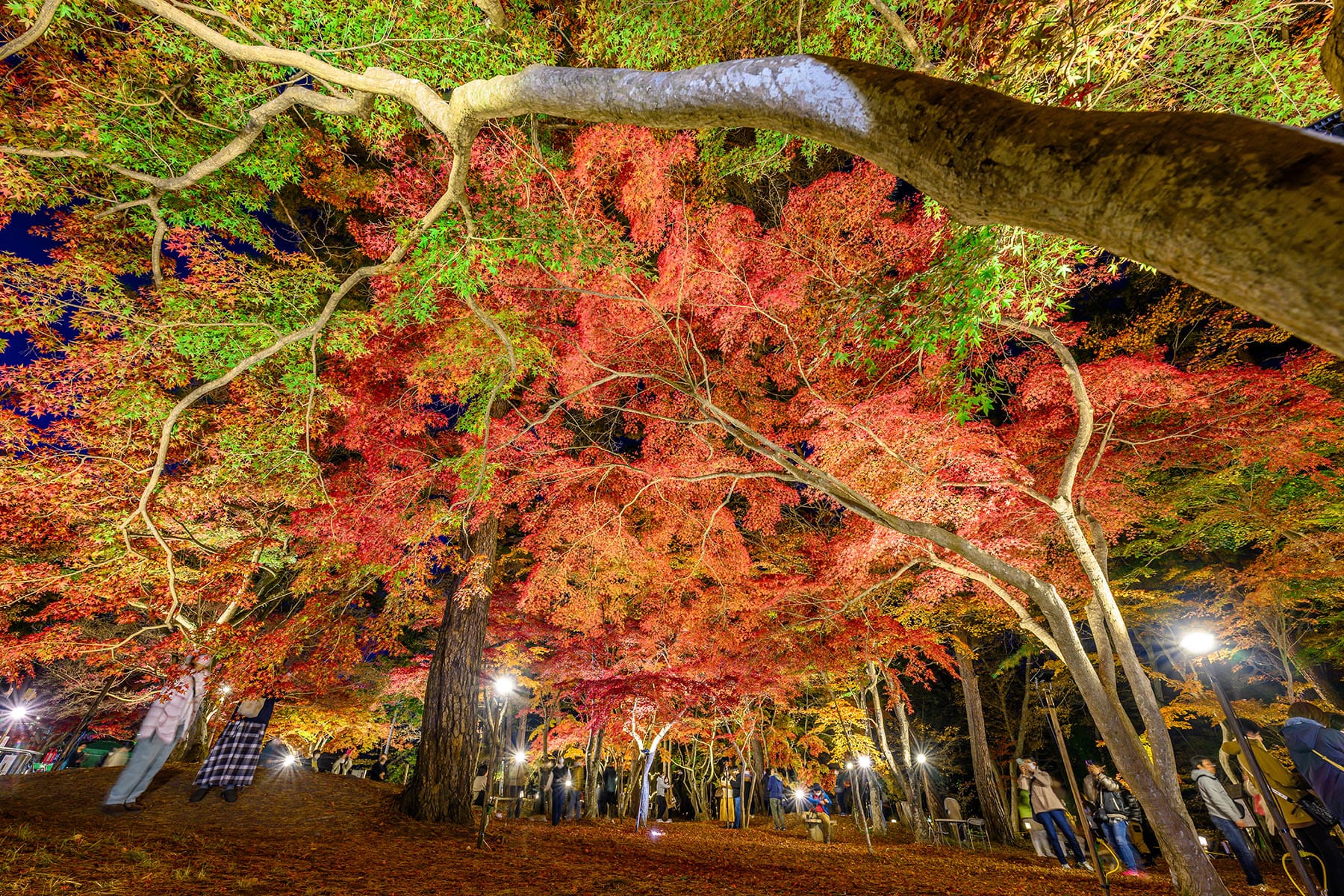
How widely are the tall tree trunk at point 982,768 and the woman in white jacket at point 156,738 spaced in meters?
13.2

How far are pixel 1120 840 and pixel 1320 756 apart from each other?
177 inches

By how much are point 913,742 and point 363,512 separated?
62.0ft

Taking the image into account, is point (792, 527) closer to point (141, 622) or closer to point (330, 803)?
point (330, 803)

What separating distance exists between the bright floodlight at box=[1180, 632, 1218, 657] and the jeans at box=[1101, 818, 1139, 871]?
309 centimetres

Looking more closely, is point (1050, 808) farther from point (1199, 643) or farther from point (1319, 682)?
point (1319, 682)

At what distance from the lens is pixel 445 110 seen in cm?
321

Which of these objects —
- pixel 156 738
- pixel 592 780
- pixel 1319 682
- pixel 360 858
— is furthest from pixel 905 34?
pixel 1319 682

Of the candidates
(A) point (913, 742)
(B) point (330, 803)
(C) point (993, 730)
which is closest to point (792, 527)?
(B) point (330, 803)

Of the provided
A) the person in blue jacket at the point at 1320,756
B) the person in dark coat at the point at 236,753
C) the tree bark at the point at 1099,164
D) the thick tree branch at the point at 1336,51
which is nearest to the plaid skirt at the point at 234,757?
the person in dark coat at the point at 236,753

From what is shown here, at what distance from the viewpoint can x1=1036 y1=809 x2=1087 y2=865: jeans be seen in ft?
25.9

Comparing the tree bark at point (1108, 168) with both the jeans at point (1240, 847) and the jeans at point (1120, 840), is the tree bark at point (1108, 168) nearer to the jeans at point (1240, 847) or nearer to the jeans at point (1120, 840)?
the jeans at point (1240, 847)

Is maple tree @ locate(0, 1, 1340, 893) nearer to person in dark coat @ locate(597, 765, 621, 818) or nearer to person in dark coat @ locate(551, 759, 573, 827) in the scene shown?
person in dark coat @ locate(551, 759, 573, 827)

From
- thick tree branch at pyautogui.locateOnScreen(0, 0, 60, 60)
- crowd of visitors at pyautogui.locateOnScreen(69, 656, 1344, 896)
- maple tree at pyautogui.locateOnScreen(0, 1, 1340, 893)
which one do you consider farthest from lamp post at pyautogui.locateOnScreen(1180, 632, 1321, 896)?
thick tree branch at pyautogui.locateOnScreen(0, 0, 60, 60)

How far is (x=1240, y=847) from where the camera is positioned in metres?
6.30
